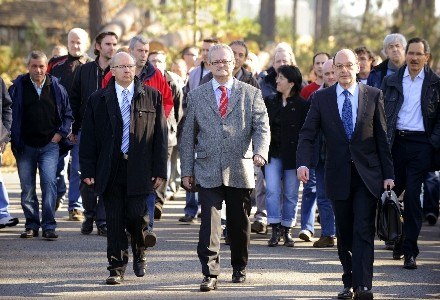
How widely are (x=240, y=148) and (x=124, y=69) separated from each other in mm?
1246

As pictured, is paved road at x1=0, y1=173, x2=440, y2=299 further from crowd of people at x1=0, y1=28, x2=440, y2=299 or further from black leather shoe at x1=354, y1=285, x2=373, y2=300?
black leather shoe at x1=354, y1=285, x2=373, y2=300

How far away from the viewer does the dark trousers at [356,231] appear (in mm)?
10422

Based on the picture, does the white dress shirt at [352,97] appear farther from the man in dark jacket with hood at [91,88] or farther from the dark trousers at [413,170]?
the man in dark jacket with hood at [91,88]

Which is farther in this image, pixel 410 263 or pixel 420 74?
pixel 420 74

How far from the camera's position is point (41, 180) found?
1430cm

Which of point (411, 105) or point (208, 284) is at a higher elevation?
point (411, 105)

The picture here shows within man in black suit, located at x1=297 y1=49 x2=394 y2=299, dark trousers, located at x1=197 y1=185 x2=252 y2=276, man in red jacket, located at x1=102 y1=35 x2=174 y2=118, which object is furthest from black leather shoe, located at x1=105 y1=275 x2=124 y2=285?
man in red jacket, located at x1=102 y1=35 x2=174 y2=118

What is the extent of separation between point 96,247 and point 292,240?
84.1 inches

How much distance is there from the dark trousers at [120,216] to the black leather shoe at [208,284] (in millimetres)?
781

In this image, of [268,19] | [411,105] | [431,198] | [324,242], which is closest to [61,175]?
[324,242]

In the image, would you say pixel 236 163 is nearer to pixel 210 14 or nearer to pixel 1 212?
pixel 1 212

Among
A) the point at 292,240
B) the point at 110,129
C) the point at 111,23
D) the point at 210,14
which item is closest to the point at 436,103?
the point at 292,240

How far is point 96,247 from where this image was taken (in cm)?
1355

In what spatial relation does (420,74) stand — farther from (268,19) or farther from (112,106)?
(268,19)
